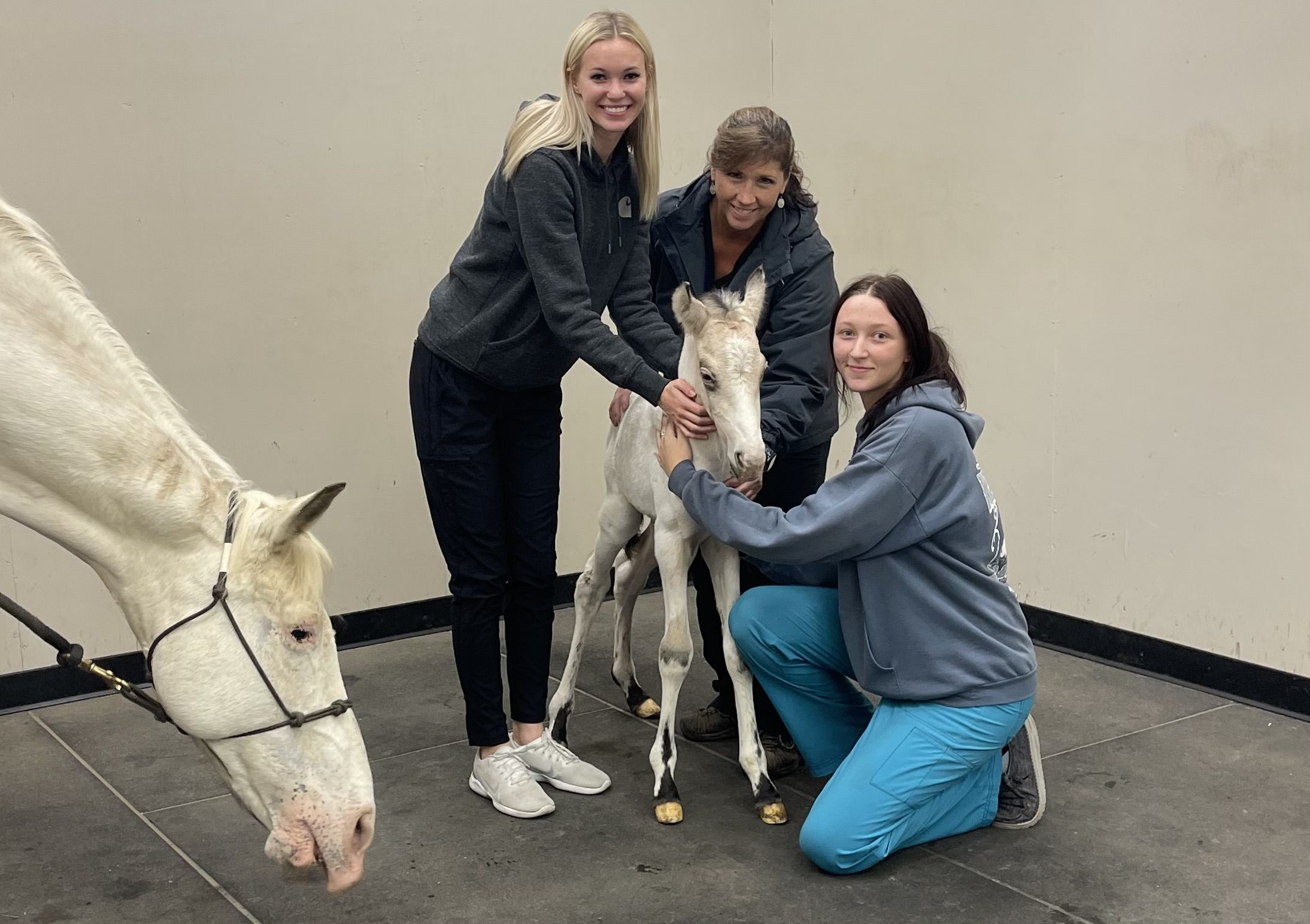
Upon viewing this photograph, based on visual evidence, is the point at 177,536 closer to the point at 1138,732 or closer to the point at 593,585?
the point at 593,585

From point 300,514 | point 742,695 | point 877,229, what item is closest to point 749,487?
point 742,695

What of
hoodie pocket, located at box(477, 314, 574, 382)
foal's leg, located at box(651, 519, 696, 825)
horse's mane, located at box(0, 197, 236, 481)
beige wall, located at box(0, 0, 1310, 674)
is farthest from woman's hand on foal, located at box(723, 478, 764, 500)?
beige wall, located at box(0, 0, 1310, 674)

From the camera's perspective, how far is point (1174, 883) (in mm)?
2379

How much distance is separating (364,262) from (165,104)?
785mm

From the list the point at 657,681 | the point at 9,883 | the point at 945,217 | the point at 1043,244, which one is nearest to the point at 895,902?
the point at 657,681

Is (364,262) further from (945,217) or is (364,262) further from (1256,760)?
(1256,760)

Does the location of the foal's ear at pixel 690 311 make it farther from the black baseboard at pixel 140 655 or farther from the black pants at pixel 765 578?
the black baseboard at pixel 140 655

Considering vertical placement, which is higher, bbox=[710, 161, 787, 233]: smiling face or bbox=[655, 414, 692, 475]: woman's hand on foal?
bbox=[710, 161, 787, 233]: smiling face

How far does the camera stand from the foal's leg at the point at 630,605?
132 inches

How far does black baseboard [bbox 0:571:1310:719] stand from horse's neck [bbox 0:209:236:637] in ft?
5.37

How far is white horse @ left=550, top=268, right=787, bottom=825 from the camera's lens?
97.8 inches

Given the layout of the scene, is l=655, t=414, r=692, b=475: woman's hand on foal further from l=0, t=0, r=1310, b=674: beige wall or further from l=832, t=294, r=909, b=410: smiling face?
l=0, t=0, r=1310, b=674: beige wall

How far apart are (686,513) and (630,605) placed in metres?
0.73

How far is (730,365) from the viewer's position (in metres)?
2.48
